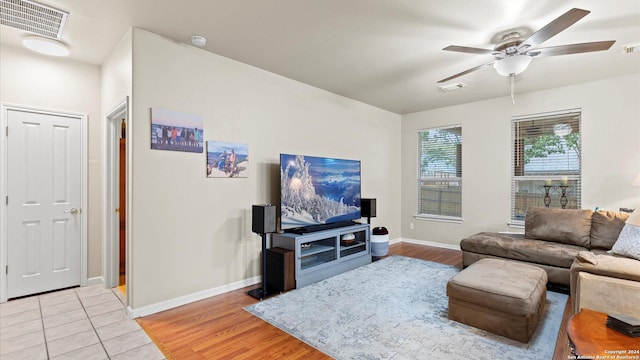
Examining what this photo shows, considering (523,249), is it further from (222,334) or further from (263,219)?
(222,334)

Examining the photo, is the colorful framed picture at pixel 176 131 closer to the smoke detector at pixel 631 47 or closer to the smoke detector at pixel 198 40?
the smoke detector at pixel 198 40

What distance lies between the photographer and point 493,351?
2205 mm

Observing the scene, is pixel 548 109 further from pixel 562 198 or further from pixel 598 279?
pixel 598 279

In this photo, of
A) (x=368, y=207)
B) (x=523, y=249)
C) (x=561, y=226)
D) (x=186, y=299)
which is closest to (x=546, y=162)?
(x=561, y=226)

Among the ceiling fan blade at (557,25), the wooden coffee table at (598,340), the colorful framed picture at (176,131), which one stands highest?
the ceiling fan blade at (557,25)

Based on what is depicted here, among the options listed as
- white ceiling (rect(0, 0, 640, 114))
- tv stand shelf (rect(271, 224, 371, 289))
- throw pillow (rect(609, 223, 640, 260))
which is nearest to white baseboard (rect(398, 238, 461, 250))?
tv stand shelf (rect(271, 224, 371, 289))

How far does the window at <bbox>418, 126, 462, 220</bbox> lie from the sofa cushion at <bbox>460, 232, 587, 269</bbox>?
1.46 metres

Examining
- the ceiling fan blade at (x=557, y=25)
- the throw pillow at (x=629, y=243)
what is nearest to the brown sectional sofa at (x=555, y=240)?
the throw pillow at (x=629, y=243)

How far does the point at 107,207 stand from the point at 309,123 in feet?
8.97

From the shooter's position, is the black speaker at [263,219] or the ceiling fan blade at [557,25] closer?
the ceiling fan blade at [557,25]

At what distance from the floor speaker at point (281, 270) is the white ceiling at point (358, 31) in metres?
2.22

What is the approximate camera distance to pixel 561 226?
151 inches

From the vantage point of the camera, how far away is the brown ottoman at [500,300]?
2314 millimetres

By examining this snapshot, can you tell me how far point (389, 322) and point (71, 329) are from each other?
8.83 feet
